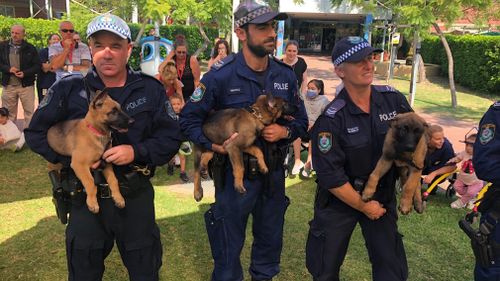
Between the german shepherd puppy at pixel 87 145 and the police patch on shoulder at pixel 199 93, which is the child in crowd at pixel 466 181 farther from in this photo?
the german shepherd puppy at pixel 87 145

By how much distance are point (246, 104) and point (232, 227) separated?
99 cm

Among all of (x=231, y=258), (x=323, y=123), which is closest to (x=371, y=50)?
(x=323, y=123)

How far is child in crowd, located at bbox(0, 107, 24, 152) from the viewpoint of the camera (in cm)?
784

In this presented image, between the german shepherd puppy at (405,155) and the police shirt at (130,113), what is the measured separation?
55.6 inches

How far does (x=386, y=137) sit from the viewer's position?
2707 mm

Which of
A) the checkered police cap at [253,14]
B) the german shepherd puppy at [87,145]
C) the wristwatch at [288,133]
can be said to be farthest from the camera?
the wristwatch at [288,133]

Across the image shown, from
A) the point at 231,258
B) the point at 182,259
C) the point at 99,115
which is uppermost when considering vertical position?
the point at 99,115

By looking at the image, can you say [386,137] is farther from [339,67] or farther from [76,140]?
[76,140]

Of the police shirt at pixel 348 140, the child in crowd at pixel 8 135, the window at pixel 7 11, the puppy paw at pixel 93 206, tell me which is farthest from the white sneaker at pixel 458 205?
the window at pixel 7 11

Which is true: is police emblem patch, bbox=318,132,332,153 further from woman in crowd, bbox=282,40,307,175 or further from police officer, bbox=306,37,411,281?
woman in crowd, bbox=282,40,307,175

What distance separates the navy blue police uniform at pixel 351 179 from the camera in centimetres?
279

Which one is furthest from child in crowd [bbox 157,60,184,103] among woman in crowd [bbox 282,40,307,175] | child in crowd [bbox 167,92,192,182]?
woman in crowd [bbox 282,40,307,175]

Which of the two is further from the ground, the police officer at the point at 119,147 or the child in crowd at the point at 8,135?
the police officer at the point at 119,147

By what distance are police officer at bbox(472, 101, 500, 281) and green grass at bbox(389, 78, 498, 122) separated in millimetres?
10620
